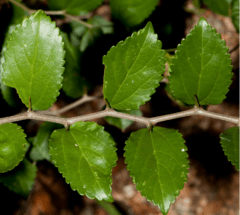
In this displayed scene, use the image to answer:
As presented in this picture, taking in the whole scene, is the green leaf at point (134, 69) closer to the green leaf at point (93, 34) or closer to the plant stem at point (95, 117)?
the plant stem at point (95, 117)

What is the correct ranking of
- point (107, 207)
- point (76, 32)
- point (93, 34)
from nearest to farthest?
point (93, 34) < point (76, 32) < point (107, 207)

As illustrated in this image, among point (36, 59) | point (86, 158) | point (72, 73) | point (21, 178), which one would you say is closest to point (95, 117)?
point (86, 158)

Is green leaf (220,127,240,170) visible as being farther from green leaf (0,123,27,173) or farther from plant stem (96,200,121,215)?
plant stem (96,200,121,215)

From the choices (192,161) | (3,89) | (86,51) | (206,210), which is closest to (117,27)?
(86,51)

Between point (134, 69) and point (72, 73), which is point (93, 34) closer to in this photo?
point (72, 73)

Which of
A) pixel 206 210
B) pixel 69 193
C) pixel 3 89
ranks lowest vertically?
pixel 206 210

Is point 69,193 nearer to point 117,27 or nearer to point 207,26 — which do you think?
point 117,27
